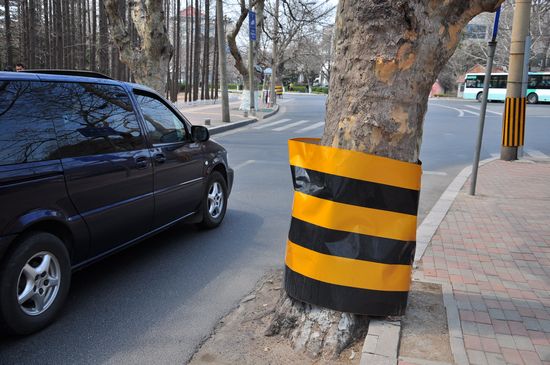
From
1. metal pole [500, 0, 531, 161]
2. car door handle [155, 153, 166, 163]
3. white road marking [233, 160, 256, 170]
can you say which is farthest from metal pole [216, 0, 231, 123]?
car door handle [155, 153, 166, 163]

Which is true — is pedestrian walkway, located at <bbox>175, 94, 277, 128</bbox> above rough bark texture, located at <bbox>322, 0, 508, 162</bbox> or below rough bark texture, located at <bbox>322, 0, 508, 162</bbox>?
below

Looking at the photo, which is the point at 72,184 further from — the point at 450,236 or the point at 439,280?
the point at 450,236

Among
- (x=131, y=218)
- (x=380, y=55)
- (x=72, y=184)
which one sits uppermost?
(x=380, y=55)

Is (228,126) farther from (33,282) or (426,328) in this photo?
(426,328)

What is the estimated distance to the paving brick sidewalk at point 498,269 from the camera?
10.5 ft

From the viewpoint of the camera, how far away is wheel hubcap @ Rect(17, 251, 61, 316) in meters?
3.33

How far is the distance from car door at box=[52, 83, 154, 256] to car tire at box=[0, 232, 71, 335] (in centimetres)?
38

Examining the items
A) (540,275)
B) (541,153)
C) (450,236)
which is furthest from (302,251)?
(541,153)

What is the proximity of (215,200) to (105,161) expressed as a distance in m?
2.14

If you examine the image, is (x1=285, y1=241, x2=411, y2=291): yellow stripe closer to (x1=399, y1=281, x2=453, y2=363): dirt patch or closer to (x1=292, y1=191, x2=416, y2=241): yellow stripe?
(x1=292, y1=191, x2=416, y2=241): yellow stripe

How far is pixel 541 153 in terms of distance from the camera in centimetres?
1362

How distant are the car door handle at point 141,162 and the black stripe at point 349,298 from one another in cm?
192

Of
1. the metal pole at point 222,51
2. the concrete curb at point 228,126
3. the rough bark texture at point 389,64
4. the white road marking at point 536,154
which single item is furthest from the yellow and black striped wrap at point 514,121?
the metal pole at point 222,51

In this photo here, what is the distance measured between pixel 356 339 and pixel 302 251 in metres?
0.66
